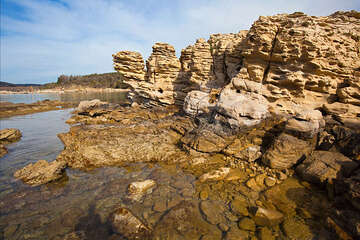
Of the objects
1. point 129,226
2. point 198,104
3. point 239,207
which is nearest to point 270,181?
point 239,207

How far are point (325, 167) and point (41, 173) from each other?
1319cm

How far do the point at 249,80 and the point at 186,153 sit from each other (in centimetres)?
770

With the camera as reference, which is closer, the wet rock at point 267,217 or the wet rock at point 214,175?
the wet rock at point 267,217

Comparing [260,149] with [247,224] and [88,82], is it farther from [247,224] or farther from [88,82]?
[88,82]

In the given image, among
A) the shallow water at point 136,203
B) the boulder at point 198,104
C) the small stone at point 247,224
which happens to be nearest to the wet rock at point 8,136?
the shallow water at point 136,203

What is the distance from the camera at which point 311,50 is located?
33.4ft

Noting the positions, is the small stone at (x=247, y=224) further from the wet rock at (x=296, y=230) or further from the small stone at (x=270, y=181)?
the small stone at (x=270, y=181)

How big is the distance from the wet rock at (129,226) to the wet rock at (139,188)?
1.19 m

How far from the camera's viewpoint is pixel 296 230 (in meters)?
4.62

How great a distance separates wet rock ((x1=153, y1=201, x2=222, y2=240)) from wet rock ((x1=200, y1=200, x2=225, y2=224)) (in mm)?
190

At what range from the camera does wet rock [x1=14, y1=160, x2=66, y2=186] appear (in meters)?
7.39

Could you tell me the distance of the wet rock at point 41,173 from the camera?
7.39 metres

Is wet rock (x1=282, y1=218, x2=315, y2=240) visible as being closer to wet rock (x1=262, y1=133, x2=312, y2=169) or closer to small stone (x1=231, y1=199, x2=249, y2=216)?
small stone (x1=231, y1=199, x2=249, y2=216)

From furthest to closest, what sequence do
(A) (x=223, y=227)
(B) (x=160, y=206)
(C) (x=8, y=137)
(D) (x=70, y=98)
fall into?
(D) (x=70, y=98) → (C) (x=8, y=137) → (B) (x=160, y=206) → (A) (x=223, y=227)
